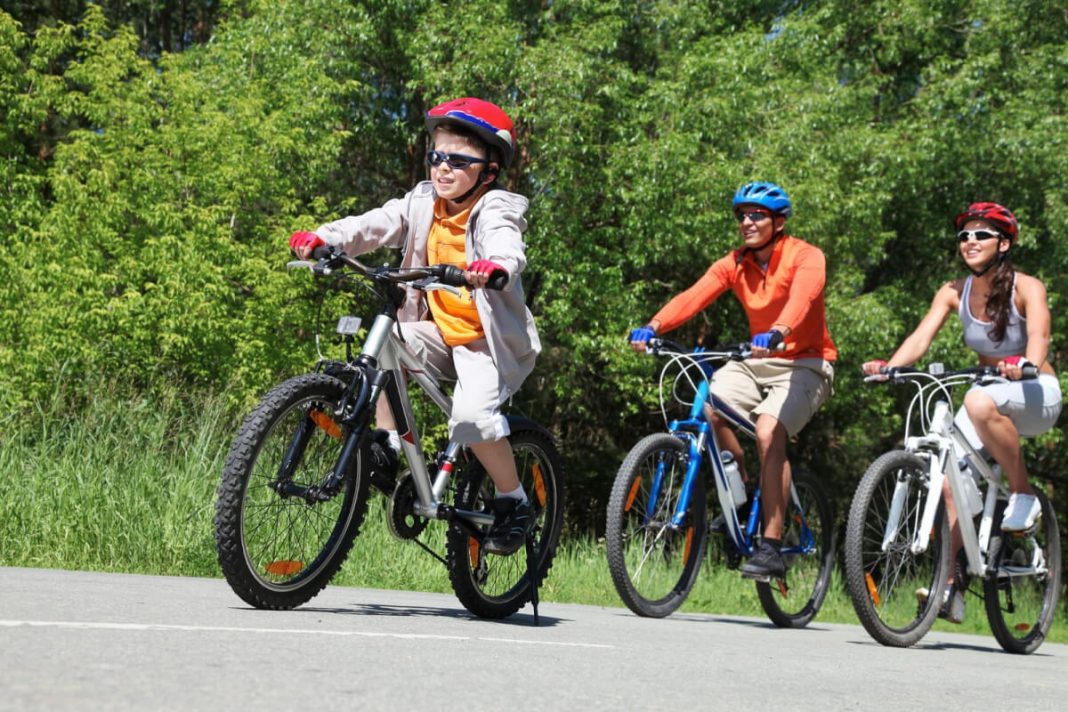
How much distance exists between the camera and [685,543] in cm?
752

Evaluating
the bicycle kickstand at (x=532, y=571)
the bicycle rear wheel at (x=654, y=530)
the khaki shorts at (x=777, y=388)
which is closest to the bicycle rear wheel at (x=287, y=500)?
the bicycle kickstand at (x=532, y=571)

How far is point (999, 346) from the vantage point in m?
7.48

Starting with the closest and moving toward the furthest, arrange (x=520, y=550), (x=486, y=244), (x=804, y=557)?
(x=486, y=244), (x=520, y=550), (x=804, y=557)

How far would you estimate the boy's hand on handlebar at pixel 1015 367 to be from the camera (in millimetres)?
6887

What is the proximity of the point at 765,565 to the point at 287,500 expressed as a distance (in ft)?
10.7

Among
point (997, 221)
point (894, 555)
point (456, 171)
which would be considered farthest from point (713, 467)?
point (456, 171)

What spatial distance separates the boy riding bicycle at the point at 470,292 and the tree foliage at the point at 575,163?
54.5 ft

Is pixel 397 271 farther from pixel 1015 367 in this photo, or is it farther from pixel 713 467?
pixel 1015 367

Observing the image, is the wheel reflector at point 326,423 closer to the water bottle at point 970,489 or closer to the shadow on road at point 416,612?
the shadow on road at point 416,612

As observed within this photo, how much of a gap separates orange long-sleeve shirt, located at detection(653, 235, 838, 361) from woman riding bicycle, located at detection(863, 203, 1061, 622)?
48 cm

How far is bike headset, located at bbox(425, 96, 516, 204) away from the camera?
5508mm

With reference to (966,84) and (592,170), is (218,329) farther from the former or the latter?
(966,84)

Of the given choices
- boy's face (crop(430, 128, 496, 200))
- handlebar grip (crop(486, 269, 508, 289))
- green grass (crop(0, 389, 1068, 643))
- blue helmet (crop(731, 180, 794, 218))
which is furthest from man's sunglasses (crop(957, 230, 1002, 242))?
handlebar grip (crop(486, 269, 508, 289))

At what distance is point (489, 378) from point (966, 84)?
74.5 ft
